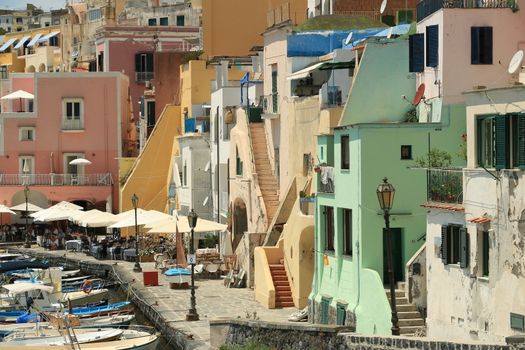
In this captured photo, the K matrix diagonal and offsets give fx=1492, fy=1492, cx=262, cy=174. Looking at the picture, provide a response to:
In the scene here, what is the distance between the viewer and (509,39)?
111 ft

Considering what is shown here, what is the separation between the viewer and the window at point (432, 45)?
3422 centimetres

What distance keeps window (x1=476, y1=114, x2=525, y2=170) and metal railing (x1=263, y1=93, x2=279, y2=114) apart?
22909 millimetres

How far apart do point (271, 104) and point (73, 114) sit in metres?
34.2

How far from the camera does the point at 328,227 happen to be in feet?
123

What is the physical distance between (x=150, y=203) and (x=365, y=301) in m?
43.7

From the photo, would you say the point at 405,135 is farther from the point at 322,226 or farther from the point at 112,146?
the point at 112,146

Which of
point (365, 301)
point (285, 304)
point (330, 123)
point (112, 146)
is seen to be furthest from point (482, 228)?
point (112, 146)

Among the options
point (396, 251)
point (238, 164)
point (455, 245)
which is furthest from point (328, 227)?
point (238, 164)

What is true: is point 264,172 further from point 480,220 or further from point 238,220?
point 480,220

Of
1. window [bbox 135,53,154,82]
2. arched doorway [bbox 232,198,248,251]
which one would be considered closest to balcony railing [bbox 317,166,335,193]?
arched doorway [bbox 232,198,248,251]

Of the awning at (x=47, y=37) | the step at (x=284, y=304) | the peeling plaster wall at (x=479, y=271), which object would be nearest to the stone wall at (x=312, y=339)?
the peeling plaster wall at (x=479, y=271)

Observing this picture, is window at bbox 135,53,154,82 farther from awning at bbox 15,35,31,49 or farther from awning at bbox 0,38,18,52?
awning at bbox 0,38,18,52

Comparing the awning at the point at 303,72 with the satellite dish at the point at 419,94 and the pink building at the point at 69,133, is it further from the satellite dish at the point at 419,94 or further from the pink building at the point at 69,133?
the pink building at the point at 69,133

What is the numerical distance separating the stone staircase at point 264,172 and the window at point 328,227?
11552 millimetres
